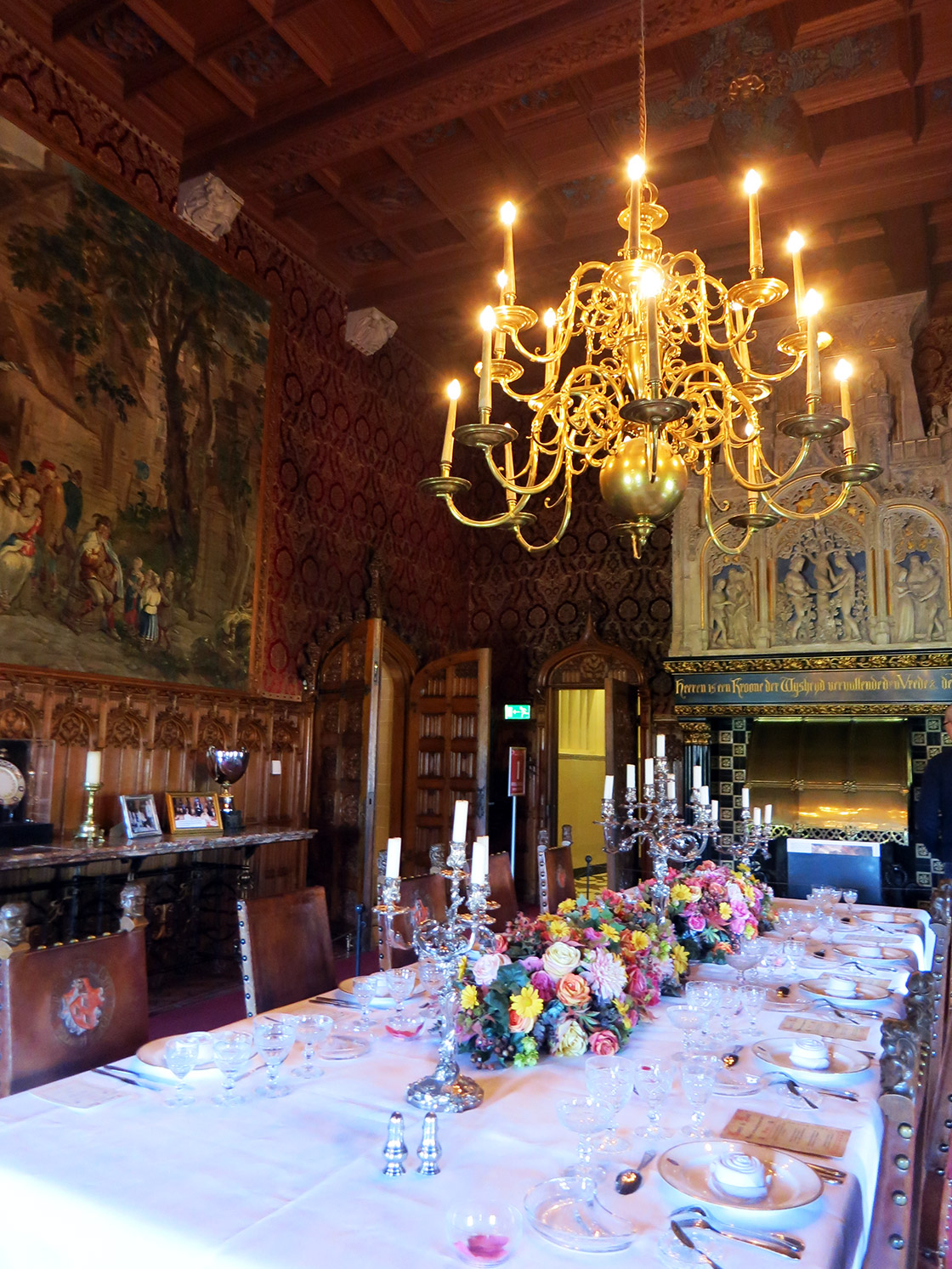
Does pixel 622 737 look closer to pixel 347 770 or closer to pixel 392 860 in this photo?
pixel 347 770

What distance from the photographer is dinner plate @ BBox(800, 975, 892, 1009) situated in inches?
104

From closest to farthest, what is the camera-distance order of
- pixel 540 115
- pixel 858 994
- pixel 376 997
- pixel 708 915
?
1. pixel 376 997
2. pixel 858 994
3. pixel 708 915
4. pixel 540 115

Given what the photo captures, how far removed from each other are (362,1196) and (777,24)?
18.6ft

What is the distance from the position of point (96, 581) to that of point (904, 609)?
5.75m

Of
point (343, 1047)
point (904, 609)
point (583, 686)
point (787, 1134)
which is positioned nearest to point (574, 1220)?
point (787, 1134)

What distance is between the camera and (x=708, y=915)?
2969 mm

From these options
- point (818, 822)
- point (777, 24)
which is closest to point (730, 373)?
point (777, 24)

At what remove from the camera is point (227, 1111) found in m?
1.68

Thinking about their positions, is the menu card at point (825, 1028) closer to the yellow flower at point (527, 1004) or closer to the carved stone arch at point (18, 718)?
the yellow flower at point (527, 1004)

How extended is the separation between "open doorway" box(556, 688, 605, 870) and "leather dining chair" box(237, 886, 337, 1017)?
28.5ft

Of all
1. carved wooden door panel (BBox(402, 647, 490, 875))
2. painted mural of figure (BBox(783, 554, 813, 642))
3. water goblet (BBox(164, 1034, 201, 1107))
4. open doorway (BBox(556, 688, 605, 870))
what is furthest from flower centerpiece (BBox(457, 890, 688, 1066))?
open doorway (BBox(556, 688, 605, 870))

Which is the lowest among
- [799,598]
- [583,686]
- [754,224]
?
[583,686]

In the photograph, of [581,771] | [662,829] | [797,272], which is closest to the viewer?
[662,829]

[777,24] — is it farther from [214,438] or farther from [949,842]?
[949,842]
